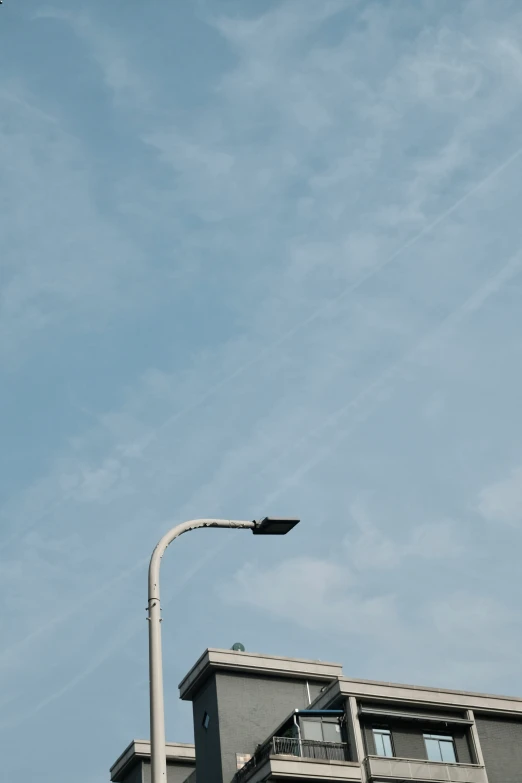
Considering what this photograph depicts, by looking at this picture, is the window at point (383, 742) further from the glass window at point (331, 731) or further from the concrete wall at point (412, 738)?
the glass window at point (331, 731)

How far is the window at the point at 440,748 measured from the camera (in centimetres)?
4122

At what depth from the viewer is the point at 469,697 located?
141 feet

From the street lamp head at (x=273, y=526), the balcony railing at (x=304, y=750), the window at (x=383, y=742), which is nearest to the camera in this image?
the street lamp head at (x=273, y=526)

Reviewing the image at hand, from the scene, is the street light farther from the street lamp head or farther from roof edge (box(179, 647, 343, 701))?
roof edge (box(179, 647, 343, 701))

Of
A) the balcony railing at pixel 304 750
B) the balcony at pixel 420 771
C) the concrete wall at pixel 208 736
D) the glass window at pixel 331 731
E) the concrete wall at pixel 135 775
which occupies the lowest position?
the balcony at pixel 420 771

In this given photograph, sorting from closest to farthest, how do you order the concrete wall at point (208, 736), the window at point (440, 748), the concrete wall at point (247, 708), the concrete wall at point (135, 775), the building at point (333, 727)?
the building at point (333, 727), the window at point (440, 748), the concrete wall at point (247, 708), the concrete wall at point (208, 736), the concrete wall at point (135, 775)

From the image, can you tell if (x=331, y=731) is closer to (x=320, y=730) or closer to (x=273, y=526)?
(x=320, y=730)

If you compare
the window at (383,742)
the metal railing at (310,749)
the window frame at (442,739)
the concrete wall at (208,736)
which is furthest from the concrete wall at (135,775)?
the window frame at (442,739)

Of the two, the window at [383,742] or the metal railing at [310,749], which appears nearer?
the metal railing at [310,749]

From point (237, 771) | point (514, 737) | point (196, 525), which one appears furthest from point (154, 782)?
point (514, 737)

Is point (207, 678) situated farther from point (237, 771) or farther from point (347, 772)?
point (347, 772)

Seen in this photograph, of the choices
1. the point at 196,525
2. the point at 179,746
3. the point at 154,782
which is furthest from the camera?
the point at 179,746

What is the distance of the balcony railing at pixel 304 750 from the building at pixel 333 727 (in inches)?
1.6

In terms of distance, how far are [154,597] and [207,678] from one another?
33583 millimetres
